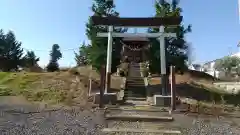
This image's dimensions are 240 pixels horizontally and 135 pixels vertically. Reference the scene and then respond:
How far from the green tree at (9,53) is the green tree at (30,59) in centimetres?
80

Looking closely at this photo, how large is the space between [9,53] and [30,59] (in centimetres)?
304

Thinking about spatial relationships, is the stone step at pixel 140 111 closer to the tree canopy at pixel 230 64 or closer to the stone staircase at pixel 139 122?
the stone staircase at pixel 139 122

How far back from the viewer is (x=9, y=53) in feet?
121

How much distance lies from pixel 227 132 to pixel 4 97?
12.2 metres

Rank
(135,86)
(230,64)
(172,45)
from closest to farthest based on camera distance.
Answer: (135,86), (172,45), (230,64)

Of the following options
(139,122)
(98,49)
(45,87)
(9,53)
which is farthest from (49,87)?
(9,53)

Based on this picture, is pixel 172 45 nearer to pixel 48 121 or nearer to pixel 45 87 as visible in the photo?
pixel 45 87

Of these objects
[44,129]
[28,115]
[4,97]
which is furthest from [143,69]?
[44,129]

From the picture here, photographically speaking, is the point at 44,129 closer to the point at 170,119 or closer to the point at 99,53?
the point at 170,119

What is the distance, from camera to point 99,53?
64.6 ft

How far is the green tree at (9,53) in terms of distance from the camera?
119ft

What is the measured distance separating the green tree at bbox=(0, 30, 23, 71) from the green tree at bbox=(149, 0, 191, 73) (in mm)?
22326

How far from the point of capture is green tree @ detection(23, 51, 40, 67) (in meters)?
37.4

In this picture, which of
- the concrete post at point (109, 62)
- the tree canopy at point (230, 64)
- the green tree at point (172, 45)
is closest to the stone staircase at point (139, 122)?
the concrete post at point (109, 62)
